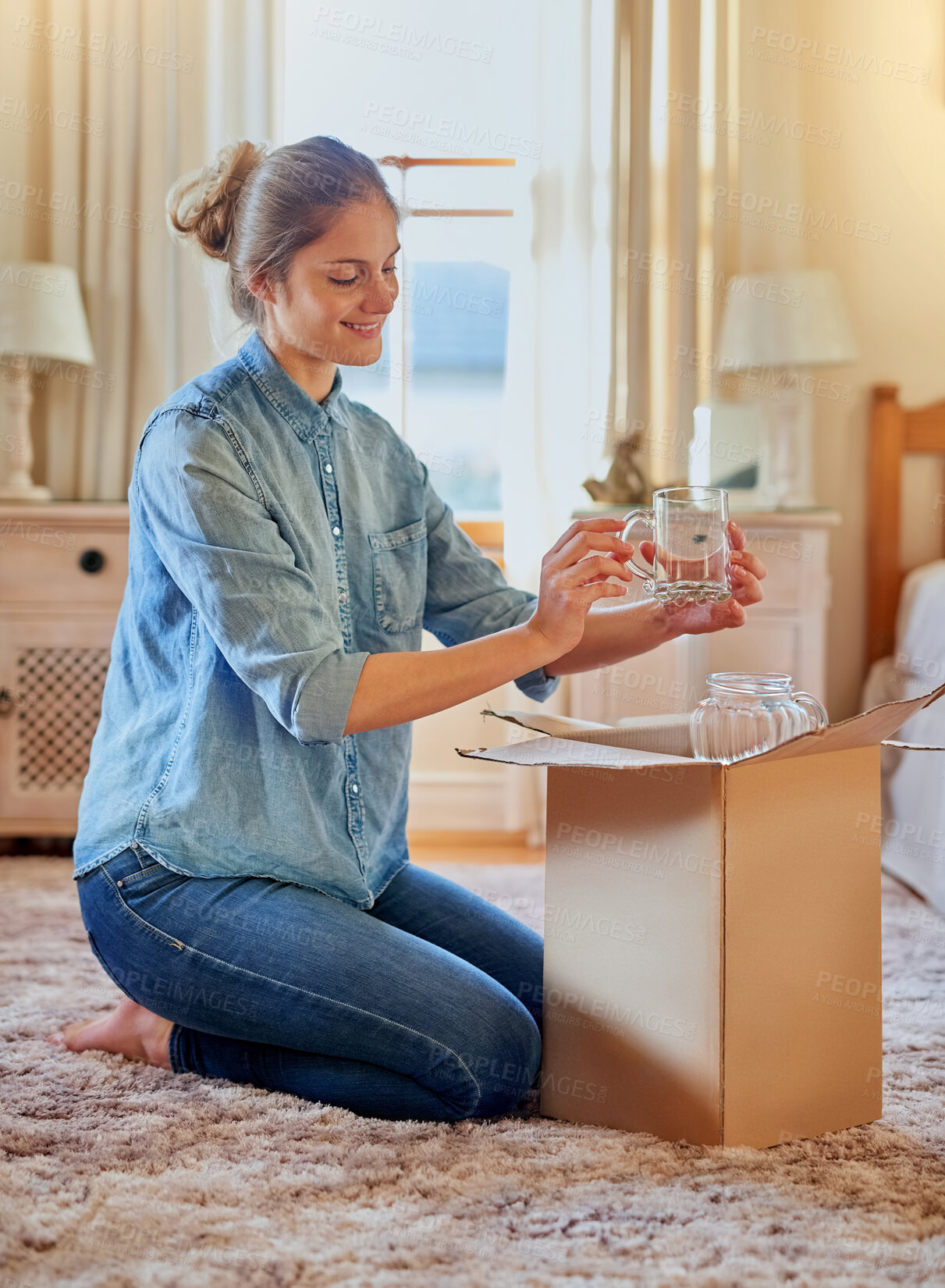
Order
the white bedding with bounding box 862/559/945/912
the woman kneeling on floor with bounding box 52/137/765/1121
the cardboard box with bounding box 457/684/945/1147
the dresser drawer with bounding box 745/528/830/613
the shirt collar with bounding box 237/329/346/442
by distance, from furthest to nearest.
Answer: the dresser drawer with bounding box 745/528/830/613
the white bedding with bounding box 862/559/945/912
the shirt collar with bounding box 237/329/346/442
the woman kneeling on floor with bounding box 52/137/765/1121
the cardboard box with bounding box 457/684/945/1147

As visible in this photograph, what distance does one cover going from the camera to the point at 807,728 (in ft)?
3.62

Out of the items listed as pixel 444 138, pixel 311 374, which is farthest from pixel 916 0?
pixel 311 374

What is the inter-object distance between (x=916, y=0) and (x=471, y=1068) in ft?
9.06

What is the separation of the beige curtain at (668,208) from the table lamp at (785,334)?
0.06 meters

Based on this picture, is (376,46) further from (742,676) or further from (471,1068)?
(471,1068)

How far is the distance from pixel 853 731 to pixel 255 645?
0.57 meters

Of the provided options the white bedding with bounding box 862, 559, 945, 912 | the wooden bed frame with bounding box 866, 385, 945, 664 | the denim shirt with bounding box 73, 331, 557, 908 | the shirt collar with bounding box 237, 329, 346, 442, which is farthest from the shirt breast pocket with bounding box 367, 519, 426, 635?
the wooden bed frame with bounding box 866, 385, 945, 664

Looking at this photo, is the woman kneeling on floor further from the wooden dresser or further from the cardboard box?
the wooden dresser

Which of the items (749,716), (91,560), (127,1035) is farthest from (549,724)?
(91,560)

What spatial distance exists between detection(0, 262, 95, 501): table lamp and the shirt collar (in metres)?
1.45

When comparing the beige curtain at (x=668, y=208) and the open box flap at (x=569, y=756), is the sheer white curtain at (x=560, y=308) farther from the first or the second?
the open box flap at (x=569, y=756)

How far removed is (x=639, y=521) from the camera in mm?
1237

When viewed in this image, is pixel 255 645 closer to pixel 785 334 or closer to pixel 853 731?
pixel 853 731

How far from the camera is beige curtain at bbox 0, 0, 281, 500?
2.74 metres
